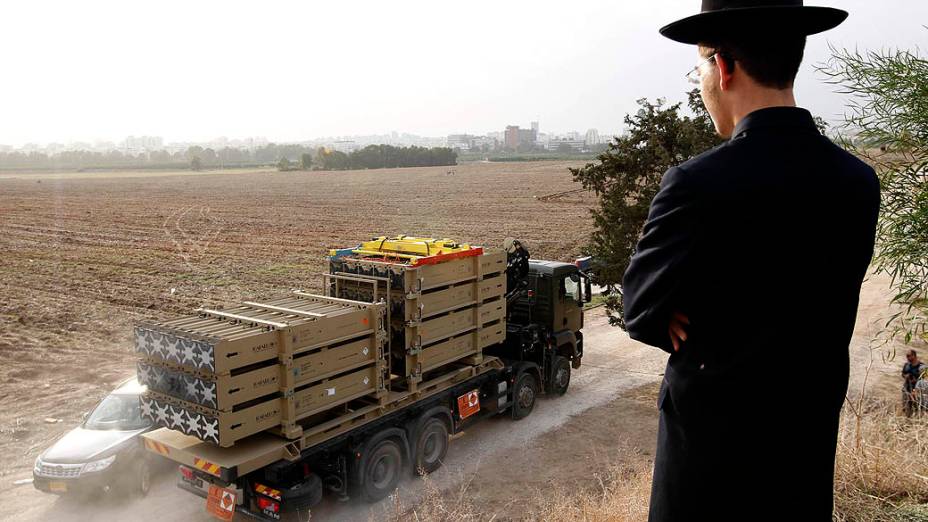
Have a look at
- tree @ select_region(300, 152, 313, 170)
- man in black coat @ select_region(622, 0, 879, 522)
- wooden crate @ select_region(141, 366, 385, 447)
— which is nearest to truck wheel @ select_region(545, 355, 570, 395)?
wooden crate @ select_region(141, 366, 385, 447)

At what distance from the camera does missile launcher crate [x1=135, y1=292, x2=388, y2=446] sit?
7852 millimetres

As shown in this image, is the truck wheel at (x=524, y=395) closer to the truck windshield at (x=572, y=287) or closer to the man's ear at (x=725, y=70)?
the truck windshield at (x=572, y=287)

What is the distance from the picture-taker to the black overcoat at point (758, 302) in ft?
5.24

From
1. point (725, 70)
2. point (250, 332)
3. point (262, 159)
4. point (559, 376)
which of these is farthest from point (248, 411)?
point (262, 159)

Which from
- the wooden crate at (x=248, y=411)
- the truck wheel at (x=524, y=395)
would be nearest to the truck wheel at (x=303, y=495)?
the wooden crate at (x=248, y=411)

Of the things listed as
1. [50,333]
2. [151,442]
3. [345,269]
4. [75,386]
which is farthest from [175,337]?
[50,333]

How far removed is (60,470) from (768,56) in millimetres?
10023

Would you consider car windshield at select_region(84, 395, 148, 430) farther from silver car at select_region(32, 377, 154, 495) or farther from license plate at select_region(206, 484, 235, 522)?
license plate at select_region(206, 484, 235, 522)

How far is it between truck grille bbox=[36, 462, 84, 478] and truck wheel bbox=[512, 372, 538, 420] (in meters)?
6.61

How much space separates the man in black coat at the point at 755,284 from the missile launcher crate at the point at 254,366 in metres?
6.69

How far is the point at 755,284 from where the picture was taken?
1603mm

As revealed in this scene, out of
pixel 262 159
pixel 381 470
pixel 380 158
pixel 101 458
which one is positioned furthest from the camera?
pixel 262 159

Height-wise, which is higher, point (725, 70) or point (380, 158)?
point (380, 158)

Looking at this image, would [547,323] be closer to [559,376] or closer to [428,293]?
[559,376]
